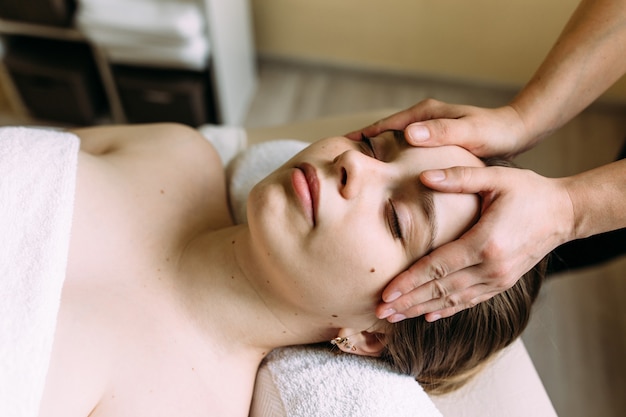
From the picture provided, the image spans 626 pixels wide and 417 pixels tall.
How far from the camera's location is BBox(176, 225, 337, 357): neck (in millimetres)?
985

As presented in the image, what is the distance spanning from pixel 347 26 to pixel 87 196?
176 centimetres

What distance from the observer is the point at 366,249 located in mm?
836

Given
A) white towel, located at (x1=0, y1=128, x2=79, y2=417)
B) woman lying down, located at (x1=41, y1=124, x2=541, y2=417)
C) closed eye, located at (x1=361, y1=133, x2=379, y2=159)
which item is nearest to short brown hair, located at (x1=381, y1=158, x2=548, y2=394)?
woman lying down, located at (x1=41, y1=124, x2=541, y2=417)

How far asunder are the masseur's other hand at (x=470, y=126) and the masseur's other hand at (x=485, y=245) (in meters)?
0.13

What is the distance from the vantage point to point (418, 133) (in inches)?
35.2

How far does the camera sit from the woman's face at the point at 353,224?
84cm

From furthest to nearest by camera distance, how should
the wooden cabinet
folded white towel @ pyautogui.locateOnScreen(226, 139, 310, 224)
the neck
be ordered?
the wooden cabinet < folded white towel @ pyautogui.locateOnScreen(226, 139, 310, 224) < the neck

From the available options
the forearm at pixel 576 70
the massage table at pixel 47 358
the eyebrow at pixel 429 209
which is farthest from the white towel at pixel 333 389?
the forearm at pixel 576 70

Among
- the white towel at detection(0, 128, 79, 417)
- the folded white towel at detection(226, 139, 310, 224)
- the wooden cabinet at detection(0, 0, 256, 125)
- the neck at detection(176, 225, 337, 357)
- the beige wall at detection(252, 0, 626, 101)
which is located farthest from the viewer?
the beige wall at detection(252, 0, 626, 101)

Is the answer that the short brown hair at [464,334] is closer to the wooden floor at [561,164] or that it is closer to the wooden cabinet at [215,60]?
the wooden floor at [561,164]

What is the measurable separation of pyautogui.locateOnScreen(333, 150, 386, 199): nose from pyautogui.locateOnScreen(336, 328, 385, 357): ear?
29cm

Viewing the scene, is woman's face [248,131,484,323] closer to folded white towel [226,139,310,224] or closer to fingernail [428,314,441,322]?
fingernail [428,314,441,322]

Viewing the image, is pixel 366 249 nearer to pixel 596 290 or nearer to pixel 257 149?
pixel 257 149

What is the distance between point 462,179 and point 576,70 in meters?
0.48
